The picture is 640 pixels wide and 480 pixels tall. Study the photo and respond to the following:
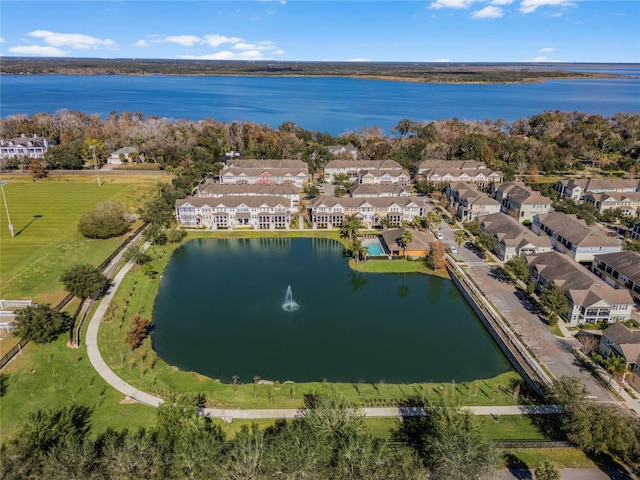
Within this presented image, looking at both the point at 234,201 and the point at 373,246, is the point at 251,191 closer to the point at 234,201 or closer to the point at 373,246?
the point at 234,201

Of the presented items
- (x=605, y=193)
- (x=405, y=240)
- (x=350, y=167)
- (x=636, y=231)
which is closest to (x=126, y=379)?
(x=405, y=240)

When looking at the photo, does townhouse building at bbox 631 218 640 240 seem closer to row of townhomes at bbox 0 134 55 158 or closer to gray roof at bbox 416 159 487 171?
gray roof at bbox 416 159 487 171

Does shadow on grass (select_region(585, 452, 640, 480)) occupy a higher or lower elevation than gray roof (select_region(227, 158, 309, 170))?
lower

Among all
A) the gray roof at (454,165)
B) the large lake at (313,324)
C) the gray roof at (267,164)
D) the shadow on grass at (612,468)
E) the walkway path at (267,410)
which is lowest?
the large lake at (313,324)

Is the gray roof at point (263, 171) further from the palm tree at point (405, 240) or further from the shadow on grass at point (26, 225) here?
the palm tree at point (405, 240)

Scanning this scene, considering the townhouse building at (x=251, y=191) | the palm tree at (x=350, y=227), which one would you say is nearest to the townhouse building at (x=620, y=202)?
the palm tree at (x=350, y=227)

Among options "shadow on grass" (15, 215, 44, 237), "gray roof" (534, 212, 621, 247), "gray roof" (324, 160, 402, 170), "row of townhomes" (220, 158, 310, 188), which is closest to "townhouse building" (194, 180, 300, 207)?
"row of townhomes" (220, 158, 310, 188)
